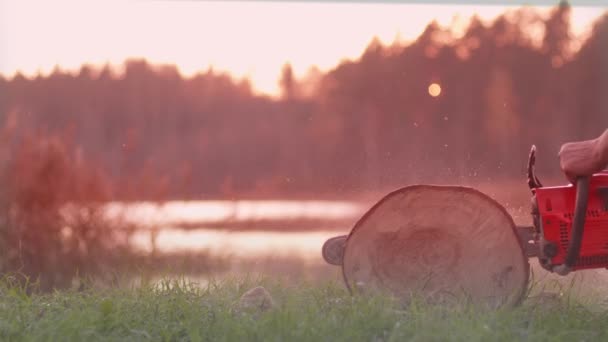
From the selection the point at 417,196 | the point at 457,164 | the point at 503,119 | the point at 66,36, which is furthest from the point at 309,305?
the point at 66,36

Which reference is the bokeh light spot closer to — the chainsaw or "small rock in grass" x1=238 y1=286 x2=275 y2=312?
the chainsaw

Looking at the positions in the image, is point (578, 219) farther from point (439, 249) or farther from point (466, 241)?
point (439, 249)

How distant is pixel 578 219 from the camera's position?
3973mm

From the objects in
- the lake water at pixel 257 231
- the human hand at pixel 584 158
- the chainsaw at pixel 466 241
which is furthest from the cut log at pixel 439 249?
the lake water at pixel 257 231

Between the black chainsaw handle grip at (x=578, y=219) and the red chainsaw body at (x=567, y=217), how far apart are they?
0.33ft

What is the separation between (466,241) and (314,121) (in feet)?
4.83

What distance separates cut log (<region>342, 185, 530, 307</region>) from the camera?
434 cm

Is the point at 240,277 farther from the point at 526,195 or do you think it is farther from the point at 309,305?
the point at 526,195

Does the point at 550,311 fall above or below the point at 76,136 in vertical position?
below

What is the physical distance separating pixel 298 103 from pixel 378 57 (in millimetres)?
634

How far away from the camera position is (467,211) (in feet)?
14.3

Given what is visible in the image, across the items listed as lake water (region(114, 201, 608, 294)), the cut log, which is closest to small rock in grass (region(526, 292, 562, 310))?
the cut log

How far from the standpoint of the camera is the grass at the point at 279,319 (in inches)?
145

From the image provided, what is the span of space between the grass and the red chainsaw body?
0.36 m
